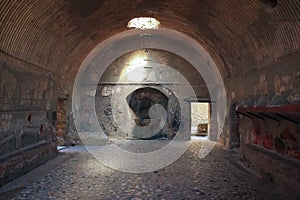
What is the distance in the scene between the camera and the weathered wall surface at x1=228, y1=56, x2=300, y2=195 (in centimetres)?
438

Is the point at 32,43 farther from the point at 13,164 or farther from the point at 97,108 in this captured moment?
the point at 97,108

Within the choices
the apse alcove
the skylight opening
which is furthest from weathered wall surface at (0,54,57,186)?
the apse alcove

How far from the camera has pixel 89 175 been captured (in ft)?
19.0

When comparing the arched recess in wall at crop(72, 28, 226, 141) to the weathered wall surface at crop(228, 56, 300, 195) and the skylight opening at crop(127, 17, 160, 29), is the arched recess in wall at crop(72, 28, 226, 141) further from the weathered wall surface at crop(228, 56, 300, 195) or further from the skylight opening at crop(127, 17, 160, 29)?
the weathered wall surface at crop(228, 56, 300, 195)

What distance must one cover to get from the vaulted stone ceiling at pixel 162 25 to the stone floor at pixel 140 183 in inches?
92.1

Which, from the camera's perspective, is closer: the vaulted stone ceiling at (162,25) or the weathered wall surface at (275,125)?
the weathered wall surface at (275,125)

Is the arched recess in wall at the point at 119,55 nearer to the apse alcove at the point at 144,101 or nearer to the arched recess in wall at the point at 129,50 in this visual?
the arched recess in wall at the point at 129,50

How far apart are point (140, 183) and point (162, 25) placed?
18.7 feet

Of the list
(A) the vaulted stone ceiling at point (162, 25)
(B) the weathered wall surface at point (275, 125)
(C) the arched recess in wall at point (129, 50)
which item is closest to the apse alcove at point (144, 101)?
A: (C) the arched recess in wall at point (129, 50)

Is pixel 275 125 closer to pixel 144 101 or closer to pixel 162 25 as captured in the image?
pixel 162 25

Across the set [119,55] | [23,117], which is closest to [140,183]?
[23,117]

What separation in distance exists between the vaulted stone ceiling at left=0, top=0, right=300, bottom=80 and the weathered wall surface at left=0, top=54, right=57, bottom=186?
304 mm

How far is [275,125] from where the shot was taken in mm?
5246

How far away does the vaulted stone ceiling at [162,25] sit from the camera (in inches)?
188
